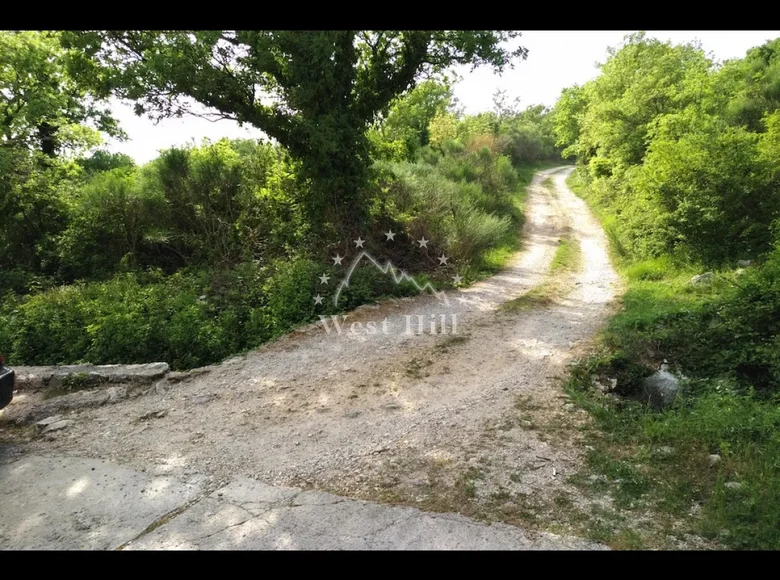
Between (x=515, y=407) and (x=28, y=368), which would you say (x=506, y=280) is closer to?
(x=515, y=407)

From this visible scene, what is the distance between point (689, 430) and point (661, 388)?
55.2 inches

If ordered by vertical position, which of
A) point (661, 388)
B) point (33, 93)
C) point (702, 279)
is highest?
point (33, 93)

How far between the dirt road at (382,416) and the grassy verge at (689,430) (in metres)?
0.44

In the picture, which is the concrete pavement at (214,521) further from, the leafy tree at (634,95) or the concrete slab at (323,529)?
the leafy tree at (634,95)

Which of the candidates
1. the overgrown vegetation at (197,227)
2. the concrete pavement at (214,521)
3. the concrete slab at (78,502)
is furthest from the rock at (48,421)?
the overgrown vegetation at (197,227)

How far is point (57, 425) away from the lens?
576 cm

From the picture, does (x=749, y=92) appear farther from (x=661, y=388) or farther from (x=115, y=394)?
(x=115, y=394)

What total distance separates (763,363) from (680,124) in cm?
1156

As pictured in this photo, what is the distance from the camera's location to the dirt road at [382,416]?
458 centimetres

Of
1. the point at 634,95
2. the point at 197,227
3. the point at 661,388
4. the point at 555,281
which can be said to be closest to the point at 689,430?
the point at 661,388

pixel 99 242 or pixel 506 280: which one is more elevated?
pixel 99 242

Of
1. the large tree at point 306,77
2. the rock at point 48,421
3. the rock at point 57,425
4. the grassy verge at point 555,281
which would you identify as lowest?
the rock at point 57,425

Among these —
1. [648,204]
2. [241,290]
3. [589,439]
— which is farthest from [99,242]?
[648,204]

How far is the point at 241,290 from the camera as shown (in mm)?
10602
